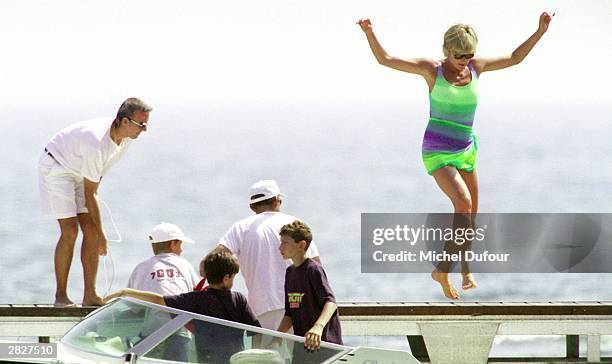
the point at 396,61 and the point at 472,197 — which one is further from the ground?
the point at 396,61

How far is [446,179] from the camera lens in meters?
7.05

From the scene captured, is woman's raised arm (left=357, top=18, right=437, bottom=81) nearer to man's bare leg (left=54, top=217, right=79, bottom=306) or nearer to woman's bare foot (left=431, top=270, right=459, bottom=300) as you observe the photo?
woman's bare foot (left=431, top=270, right=459, bottom=300)

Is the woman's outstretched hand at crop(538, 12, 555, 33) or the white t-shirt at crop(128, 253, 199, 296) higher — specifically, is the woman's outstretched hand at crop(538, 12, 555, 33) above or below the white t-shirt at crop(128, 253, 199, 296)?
above

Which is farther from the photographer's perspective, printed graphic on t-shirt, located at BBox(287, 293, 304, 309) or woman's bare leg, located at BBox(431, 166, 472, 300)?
woman's bare leg, located at BBox(431, 166, 472, 300)

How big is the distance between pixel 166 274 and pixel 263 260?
0.44 metres

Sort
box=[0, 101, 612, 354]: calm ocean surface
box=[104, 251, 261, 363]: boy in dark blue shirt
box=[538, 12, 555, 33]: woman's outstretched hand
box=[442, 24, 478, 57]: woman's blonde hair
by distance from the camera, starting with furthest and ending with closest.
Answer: box=[0, 101, 612, 354]: calm ocean surface
box=[538, 12, 555, 33]: woman's outstretched hand
box=[442, 24, 478, 57]: woman's blonde hair
box=[104, 251, 261, 363]: boy in dark blue shirt

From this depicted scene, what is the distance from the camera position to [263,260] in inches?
229

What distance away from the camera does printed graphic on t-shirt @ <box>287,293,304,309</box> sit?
5.11m

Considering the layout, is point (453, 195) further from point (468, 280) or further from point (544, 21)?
point (544, 21)

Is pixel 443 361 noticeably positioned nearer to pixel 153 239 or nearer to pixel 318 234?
pixel 153 239

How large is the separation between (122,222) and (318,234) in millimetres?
2487

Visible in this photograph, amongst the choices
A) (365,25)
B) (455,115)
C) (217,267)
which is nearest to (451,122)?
(455,115)

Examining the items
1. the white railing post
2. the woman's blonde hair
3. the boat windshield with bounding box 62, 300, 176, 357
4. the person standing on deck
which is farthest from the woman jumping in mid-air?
the boat windshield with bounding box 62, 300, 176, 357

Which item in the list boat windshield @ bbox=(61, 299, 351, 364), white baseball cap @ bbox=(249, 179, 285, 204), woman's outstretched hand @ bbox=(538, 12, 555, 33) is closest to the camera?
boat windshield @ bbox=(61, 299, 351, 364)
